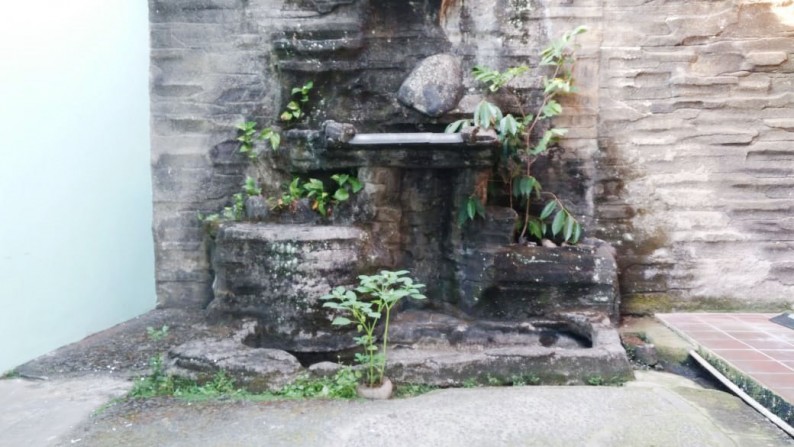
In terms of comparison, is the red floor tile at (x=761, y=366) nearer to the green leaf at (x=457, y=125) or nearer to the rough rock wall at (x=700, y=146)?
the rough rock wall at (x=700, y=146)

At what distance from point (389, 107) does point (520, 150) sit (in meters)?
0.92

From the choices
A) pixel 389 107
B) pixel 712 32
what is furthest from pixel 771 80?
pixel 389 107

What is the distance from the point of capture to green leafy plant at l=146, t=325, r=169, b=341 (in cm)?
368

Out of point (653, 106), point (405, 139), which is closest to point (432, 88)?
point (405, 139)

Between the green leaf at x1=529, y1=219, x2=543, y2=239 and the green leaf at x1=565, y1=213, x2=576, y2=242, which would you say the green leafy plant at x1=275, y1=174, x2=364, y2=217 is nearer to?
the green leaf at x1=529, y1=219, x2=543, y2=239

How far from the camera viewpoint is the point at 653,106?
4207 mm

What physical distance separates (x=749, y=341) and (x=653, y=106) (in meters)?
1.69

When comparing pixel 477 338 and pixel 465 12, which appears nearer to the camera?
pixel 477 338

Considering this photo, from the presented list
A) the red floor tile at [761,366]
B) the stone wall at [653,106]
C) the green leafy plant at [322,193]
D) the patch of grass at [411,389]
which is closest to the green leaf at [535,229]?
the stone wall at [653,106]

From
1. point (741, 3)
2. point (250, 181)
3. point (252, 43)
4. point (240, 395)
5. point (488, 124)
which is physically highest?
point (741, 3)

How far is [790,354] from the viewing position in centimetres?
329

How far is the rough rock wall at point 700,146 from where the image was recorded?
4.17 m

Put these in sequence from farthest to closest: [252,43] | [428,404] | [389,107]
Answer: [252,43] < [389,107] < [428,404]

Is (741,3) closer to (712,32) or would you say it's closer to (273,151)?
(712,32)
